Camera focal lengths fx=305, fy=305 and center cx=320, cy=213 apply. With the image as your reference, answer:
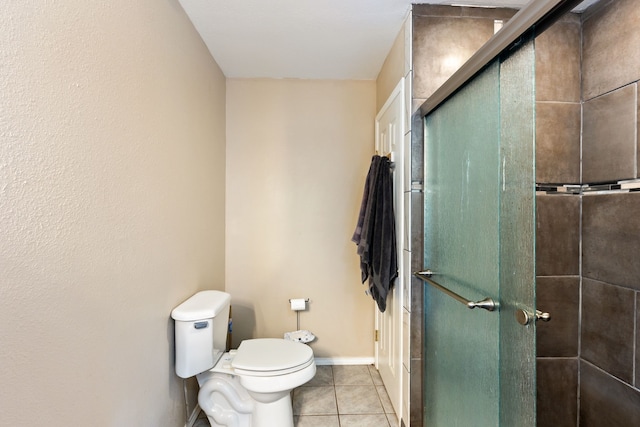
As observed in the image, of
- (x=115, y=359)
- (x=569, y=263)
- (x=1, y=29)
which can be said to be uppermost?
(x=1, y=29)

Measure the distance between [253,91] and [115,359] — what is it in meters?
2.08

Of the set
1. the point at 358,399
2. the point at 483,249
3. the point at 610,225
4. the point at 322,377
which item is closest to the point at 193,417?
the point at 322,377

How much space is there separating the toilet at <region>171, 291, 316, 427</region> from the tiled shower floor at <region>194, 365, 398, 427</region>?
0.88 feet

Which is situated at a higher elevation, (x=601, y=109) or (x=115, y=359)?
(x=601, y=109)

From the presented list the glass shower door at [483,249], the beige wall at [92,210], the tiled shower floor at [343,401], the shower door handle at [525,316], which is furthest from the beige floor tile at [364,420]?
the shower door handle at [525,316]

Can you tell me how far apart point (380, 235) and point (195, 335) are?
117 cm

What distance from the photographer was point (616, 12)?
1.45 meters

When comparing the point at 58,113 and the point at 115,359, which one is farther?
the point at 115,359

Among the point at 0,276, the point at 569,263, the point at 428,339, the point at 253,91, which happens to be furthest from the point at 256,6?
the point at 569,263

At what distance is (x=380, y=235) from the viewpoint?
190cm

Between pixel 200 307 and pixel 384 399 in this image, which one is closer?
pixel 200 307

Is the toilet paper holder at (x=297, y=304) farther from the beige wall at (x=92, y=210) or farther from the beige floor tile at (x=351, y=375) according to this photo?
the beige wall at (x=92, y=210)

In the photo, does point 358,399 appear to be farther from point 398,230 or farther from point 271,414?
point 398,230

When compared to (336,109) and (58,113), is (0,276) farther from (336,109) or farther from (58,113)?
(336,109)
